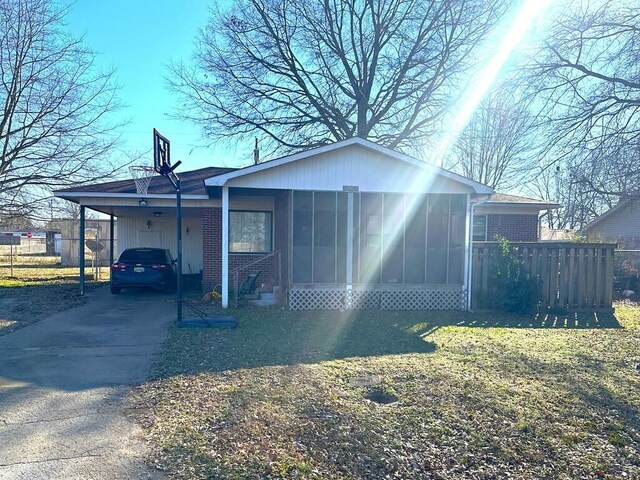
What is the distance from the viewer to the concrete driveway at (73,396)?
3.39 meters

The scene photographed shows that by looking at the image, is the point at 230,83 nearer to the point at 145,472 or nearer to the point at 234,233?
the point at 234,233

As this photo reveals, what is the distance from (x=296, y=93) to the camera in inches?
811

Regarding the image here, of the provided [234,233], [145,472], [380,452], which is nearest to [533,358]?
[380,452]

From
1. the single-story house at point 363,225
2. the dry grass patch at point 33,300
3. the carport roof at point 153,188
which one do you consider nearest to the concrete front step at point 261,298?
the single-story house at point 363,225

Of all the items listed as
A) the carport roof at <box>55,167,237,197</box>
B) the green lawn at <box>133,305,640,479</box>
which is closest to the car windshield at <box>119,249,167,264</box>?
the carport roof at <box>55,167,237,197</box>

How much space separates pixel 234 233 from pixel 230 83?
9050 mm

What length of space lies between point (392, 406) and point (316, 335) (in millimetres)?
3604

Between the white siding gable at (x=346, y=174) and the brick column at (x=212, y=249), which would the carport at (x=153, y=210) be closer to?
the brick column at (x=212, y=249)

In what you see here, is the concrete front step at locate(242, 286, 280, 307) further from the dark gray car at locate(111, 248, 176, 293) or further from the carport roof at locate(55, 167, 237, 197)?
the carport roof at locate(55, 167, 237, 197)

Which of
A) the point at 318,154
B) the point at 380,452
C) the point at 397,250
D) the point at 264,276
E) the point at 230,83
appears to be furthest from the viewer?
the point at 230,83

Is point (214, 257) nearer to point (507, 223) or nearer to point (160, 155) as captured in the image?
point (160, 155)

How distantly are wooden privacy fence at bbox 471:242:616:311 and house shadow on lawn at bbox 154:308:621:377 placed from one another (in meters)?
0.48

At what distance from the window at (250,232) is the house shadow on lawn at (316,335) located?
3894mm

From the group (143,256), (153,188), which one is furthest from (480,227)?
(143,256)
